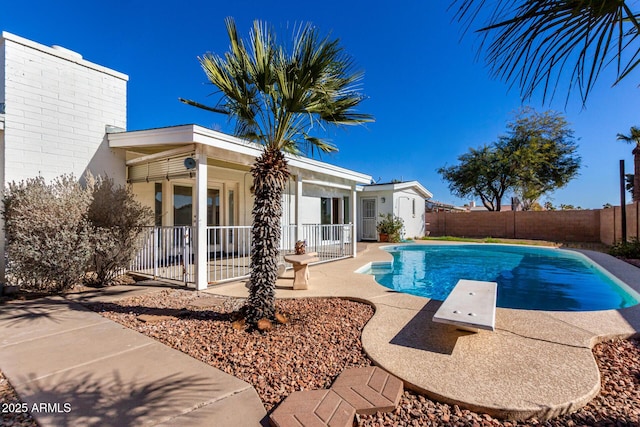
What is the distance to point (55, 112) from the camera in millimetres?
7562

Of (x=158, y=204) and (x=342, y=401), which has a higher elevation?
(x=158, y=204)

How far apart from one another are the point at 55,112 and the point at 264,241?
6942 millimetres

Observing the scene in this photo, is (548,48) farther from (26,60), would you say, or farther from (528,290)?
(26,60)

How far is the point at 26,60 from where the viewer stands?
→ 714 centimetres

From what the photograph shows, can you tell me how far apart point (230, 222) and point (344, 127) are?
7770 mm

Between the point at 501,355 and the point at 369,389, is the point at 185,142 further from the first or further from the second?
the point at 501,355

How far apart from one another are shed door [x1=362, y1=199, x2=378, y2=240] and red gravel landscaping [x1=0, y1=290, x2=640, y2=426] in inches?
593

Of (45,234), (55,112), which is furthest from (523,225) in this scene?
(55,112)

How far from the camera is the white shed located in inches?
791

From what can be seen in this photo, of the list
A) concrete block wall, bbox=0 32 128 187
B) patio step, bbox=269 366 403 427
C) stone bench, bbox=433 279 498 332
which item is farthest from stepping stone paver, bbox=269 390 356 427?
concrete block wall, bbox=0 32 128 187

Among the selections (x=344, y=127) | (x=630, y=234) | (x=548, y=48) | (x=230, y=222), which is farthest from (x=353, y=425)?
(x=630, y=234)

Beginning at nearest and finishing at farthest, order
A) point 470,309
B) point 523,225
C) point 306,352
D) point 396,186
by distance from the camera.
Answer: point 306,352 → point 470,309 → point 396,186 → point 523,225

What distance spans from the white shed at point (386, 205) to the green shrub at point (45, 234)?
15298 millimetres

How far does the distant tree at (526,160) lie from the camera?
81.6 ft
